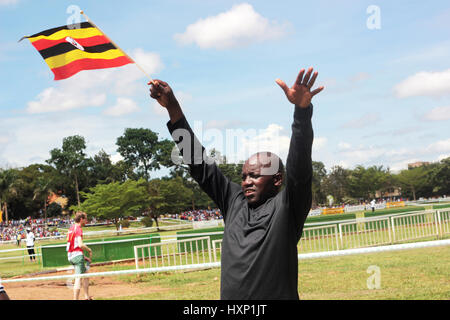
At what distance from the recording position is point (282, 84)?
2043mm

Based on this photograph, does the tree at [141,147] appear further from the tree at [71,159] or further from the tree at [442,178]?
the tree at [442,178]

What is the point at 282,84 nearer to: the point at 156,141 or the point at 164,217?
the point at 164,217

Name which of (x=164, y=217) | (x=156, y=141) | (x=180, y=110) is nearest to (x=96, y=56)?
(x=180, y=110)

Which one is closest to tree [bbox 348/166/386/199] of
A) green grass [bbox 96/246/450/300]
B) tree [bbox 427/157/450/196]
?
tree [bbox 427/157/450/196]

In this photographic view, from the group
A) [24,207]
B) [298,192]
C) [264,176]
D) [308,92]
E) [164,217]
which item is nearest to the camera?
[308,92]

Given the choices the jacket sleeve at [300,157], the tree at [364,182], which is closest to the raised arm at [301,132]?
the jacket sleeve at [300,157]

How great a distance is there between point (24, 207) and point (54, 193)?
17.9 ft

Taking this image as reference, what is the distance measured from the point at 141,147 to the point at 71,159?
21113 mm

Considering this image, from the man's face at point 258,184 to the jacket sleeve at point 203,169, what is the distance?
0.25 meters

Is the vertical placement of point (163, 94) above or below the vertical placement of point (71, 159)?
below

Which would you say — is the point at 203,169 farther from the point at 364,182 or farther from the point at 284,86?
the point at 364,182

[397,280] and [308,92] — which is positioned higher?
[308,92]

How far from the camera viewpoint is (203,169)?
2.63 metres

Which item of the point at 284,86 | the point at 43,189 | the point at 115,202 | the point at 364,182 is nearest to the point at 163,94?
the point at 284,86
